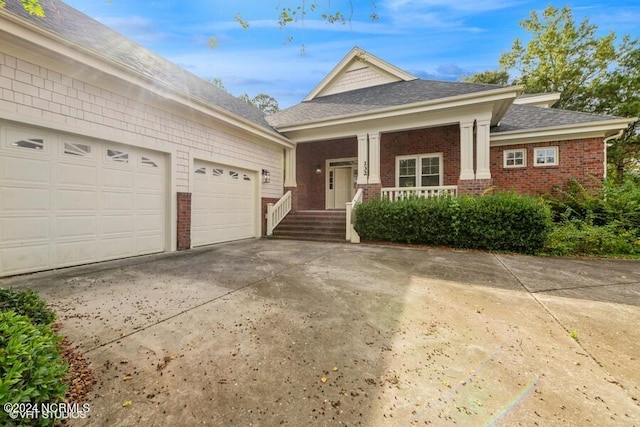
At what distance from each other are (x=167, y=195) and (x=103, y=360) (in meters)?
4.96

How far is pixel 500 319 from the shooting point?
2.79m

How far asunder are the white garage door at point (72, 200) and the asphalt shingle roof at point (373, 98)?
569 cm

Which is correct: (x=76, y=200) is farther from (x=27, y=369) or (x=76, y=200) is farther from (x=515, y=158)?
(x=515, y=158)

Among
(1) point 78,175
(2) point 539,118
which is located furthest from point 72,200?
(2) point 539,118

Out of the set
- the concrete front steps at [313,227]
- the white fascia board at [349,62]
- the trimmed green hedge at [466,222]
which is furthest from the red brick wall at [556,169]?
the concrete front steps at [313,227]

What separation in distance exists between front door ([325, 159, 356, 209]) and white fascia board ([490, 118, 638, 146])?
5489mm

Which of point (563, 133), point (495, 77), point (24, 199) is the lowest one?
point (24, 199)

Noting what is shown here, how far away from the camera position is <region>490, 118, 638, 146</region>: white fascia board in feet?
27.5

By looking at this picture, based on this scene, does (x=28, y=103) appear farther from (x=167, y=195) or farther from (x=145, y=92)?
(x=167, y=195)

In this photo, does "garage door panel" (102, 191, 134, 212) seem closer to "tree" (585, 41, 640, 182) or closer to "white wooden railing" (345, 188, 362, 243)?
"white wooden railing" (345, 188, 362, 243)

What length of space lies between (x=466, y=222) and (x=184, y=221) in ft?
22.6

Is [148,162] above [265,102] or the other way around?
the other way around

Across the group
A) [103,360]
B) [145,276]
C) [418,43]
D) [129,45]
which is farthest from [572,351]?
[129,45]

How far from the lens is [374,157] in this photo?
356 inches
